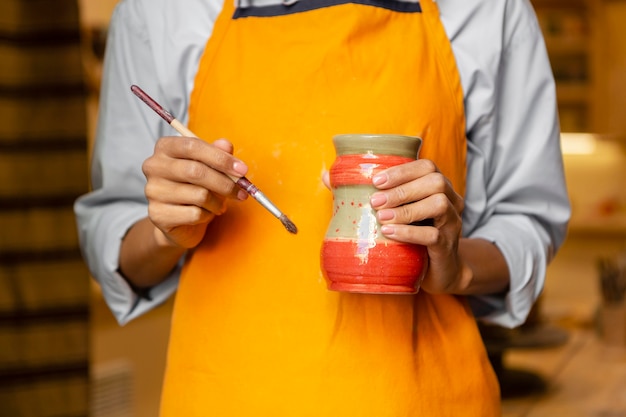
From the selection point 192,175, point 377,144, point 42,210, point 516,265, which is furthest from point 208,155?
point 42,210

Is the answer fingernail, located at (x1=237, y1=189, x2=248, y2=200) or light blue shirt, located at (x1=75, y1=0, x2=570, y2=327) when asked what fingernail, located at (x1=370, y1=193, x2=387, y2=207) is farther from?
light blue shirt, located at (x1=75, y1=0, x2=570, y2=327)

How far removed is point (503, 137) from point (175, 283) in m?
0.53

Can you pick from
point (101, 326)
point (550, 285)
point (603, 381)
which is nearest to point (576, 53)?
point (550, 285)

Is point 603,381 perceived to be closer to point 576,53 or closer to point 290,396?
point 290,396

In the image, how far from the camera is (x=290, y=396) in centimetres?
108

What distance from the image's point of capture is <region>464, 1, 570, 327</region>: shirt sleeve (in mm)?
1219

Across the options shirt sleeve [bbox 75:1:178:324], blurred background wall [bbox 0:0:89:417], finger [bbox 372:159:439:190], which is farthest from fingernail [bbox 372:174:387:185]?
blurred background wall [bbox 0:0:89:417]

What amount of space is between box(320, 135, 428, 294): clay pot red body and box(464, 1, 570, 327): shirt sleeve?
0.97 feet

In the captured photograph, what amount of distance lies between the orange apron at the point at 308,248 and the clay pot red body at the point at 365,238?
154mm

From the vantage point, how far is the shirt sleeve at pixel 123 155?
1.25 metres

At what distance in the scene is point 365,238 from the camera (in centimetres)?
93

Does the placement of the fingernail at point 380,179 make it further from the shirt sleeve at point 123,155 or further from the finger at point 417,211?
the shirt sleeve at point 123,155

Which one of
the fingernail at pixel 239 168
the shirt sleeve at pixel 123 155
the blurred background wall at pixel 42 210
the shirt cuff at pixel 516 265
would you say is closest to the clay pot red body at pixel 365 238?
the fingernail at pixel 239 168

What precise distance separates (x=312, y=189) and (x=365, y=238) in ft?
0.66
